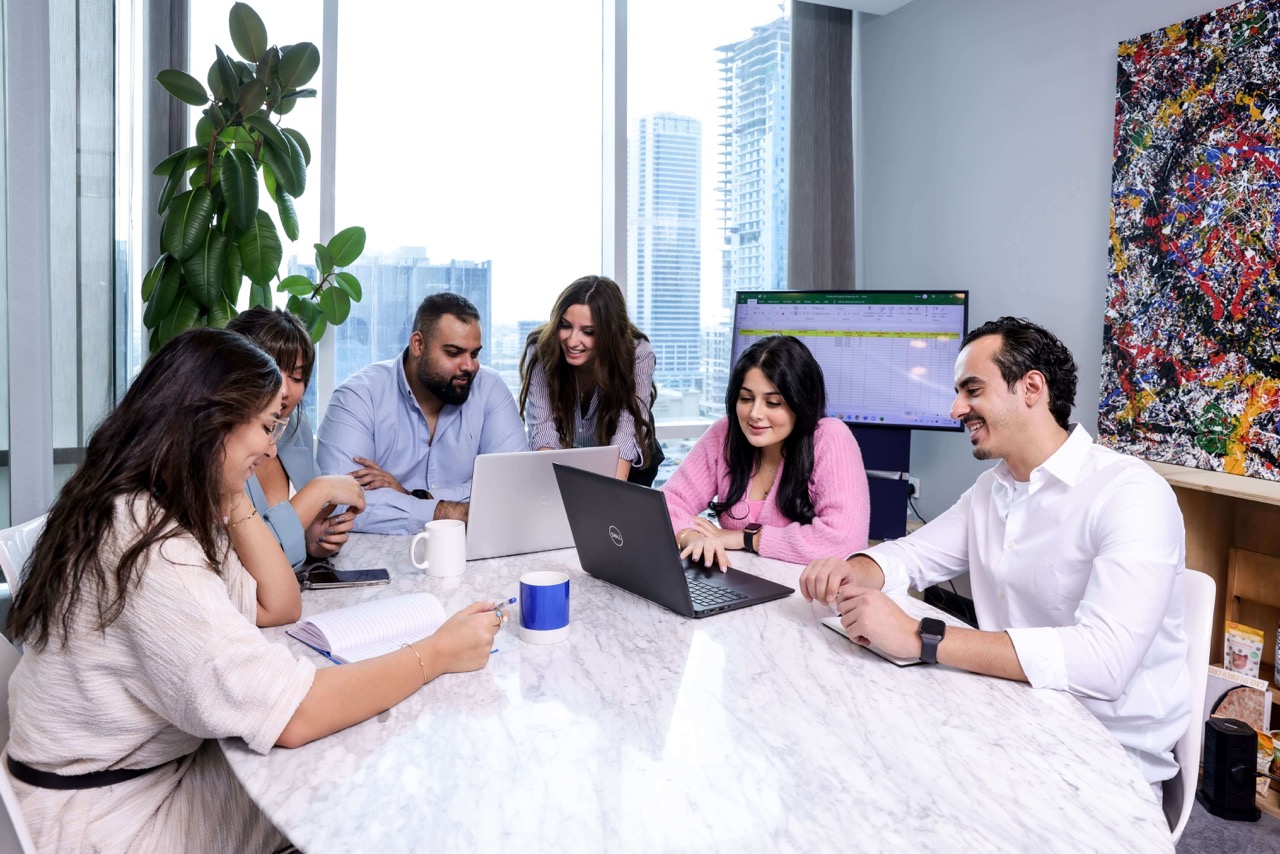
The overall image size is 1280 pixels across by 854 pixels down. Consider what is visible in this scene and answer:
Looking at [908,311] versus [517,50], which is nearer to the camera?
[908,311]

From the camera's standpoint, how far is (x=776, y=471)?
88.8 inches

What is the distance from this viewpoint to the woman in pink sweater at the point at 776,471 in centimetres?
202

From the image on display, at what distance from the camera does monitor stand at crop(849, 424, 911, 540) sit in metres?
3.39

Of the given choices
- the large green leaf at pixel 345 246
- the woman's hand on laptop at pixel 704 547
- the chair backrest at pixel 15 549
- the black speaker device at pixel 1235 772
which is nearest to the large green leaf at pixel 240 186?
the large green leaf at pixel 345 246

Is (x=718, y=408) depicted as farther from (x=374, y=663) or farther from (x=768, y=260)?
(x=374, y=663)

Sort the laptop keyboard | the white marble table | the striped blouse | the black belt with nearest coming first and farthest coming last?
1. the white marble table
2. the black belt
3. the laptop keyboard
4. the striped blouse

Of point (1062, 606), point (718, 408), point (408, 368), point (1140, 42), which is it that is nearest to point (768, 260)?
point (718, 408)

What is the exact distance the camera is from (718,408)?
4.39 m

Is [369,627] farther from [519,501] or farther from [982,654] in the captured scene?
[982,654]

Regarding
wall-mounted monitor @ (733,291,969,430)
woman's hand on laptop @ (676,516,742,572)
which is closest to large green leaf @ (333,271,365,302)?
wall-mounted monitor @ (733,291,969,430)

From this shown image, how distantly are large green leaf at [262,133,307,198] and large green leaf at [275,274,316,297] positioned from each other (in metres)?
0.33

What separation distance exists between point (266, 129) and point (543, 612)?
2.32 metres

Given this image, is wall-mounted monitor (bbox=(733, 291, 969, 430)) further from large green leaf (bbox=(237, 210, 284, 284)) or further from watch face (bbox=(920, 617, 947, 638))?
watch face (bbox=(920, 617, 947, 638))

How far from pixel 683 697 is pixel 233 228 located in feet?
8.25
